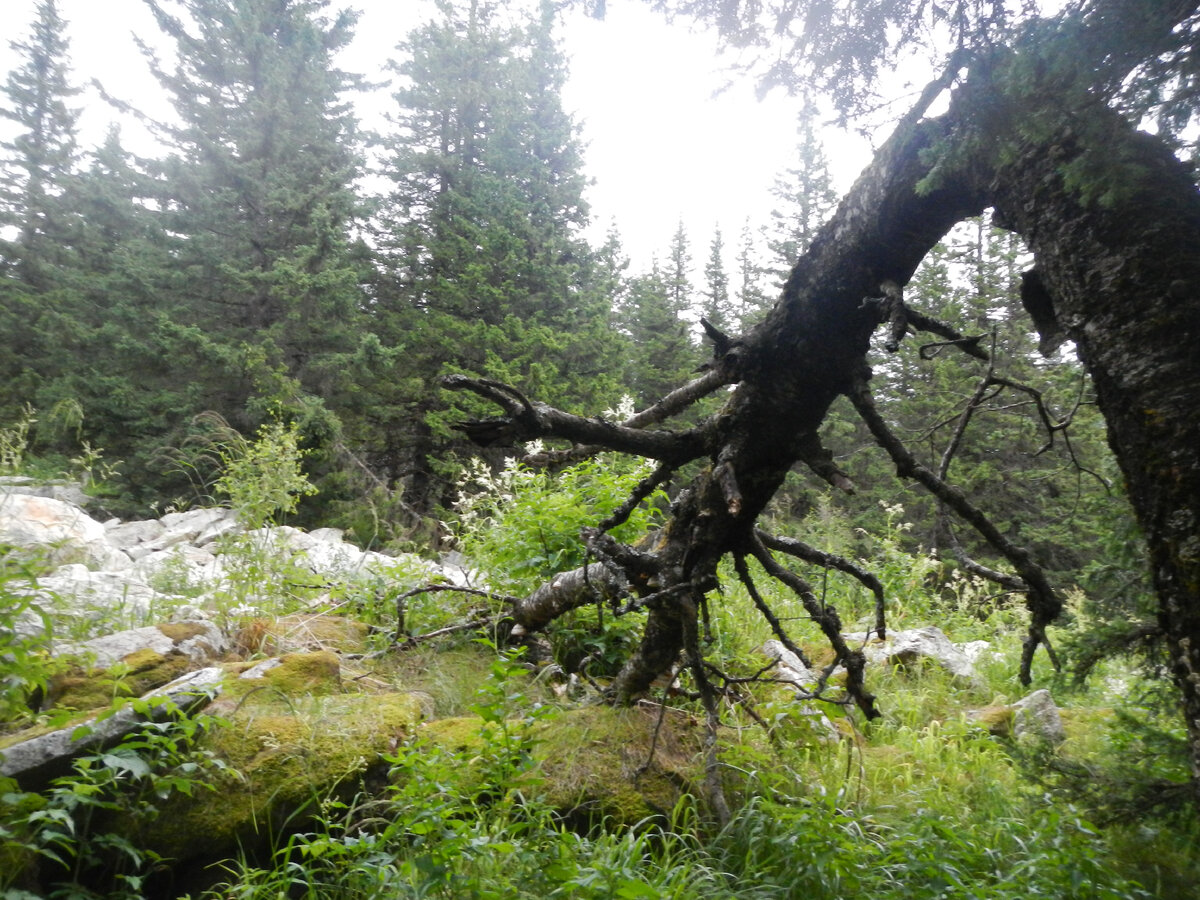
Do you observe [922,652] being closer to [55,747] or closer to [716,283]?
[55,747]

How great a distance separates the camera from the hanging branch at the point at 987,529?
211cm

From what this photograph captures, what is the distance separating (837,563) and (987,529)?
62 centimetres

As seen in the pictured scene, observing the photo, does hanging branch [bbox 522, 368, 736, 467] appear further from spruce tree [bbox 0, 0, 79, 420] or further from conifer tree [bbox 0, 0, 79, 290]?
conifer tree [bbox 0, 0, 79, 290]

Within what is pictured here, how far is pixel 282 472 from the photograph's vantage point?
13.6 ft

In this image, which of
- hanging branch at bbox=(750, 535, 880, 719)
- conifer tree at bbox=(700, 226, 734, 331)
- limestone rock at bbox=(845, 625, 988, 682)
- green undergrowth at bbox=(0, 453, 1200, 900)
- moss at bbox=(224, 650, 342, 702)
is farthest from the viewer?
conifer tree at bbox=(700, 226, 734, 331)

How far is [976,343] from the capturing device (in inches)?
81.7

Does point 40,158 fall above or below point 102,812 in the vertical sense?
above

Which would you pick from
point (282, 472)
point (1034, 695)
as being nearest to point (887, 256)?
point (1034, 695)

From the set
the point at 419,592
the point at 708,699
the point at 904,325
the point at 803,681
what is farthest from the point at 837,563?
the point at 419,592

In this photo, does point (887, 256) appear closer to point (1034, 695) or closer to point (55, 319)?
point (1034, 695)

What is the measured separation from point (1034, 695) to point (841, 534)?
4524 millimetres

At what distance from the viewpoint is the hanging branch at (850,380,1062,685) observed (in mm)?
2107

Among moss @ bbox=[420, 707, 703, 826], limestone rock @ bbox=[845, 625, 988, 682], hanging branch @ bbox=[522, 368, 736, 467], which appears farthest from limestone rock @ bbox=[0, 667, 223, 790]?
limestone rock @ bbox=[845, 625, 988, 682]

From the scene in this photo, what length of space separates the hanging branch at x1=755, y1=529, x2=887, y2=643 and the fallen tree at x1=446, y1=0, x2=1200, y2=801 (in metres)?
0.02
